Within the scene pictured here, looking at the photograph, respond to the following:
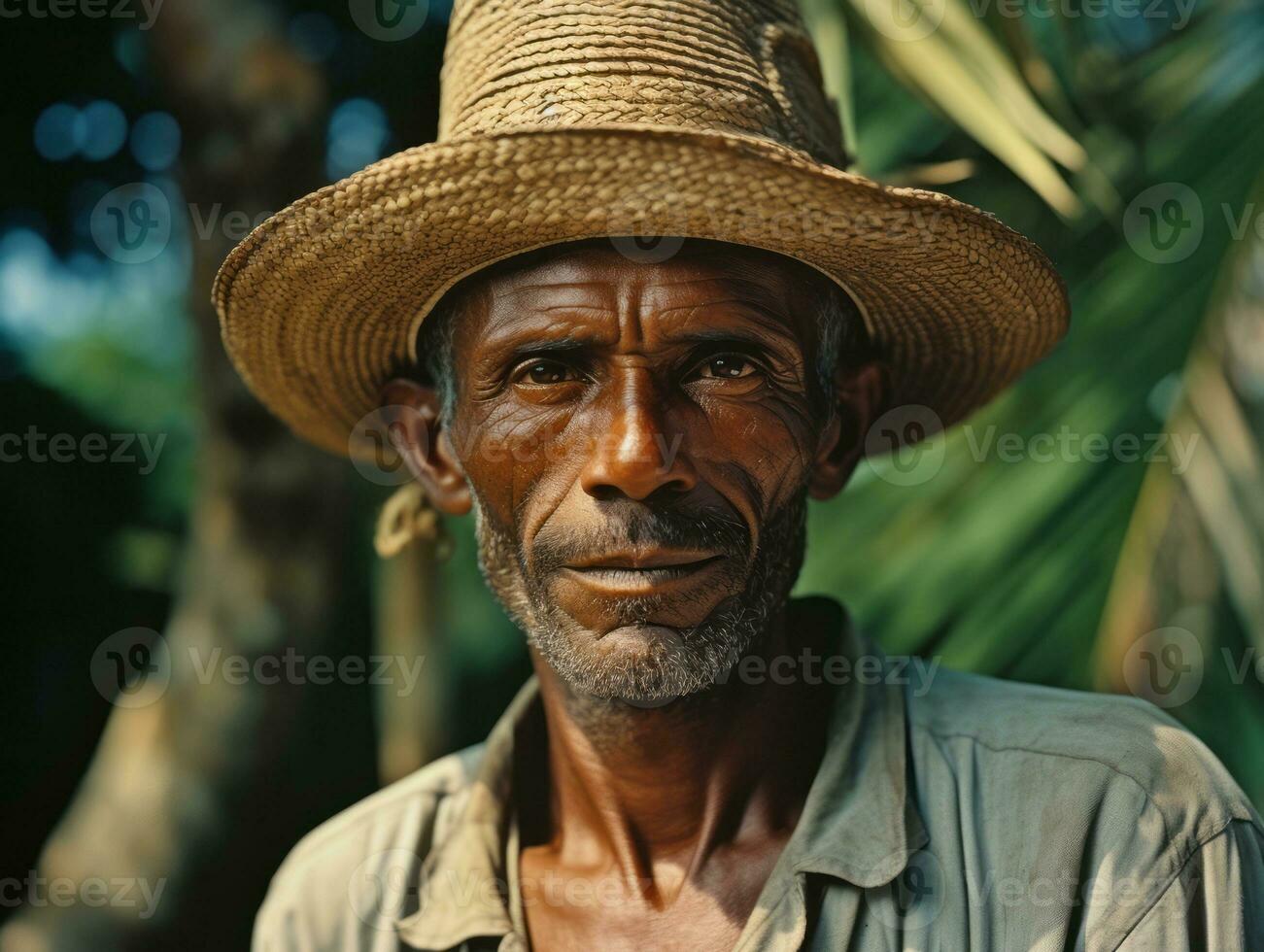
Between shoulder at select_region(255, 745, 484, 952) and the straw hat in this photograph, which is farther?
shoulder at select_region(255, 745, 484, 952)

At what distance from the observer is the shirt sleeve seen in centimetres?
175

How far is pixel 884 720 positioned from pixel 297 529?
1.57 metres

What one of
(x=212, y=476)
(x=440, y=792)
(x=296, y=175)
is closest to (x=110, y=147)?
(x=296, y=175)

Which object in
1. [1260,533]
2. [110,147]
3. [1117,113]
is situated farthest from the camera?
[110,147]

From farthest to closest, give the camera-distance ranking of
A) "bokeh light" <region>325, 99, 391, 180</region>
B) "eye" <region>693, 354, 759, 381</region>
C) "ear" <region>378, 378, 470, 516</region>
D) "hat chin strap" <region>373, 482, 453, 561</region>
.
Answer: "bokeh light" <region>325, 99, 391, 180</region>
"hat chin strap" <region>373, 482, 453, 561</region>
"ear" <region>378, 378, 470, 516</region>
"eye" <region>693, 354, 759, 381</region>

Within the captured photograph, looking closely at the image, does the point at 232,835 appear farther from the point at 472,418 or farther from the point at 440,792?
the point at 472,418

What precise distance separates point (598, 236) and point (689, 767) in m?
0.90

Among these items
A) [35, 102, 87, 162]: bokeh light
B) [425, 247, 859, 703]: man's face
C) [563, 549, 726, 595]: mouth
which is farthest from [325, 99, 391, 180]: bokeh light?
[563, 549, 726, 595]: mouth

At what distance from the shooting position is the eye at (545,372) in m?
1.92

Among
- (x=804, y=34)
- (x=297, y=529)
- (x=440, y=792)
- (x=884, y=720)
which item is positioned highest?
(x=804, y=34)

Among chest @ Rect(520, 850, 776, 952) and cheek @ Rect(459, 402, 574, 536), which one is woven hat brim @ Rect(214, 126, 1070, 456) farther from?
chest @ Rect(520, 850, 776, 952)

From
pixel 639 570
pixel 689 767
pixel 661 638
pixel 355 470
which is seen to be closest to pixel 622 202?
pixel 639 570

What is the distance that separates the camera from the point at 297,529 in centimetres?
302

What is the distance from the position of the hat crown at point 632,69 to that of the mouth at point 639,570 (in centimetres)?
63
